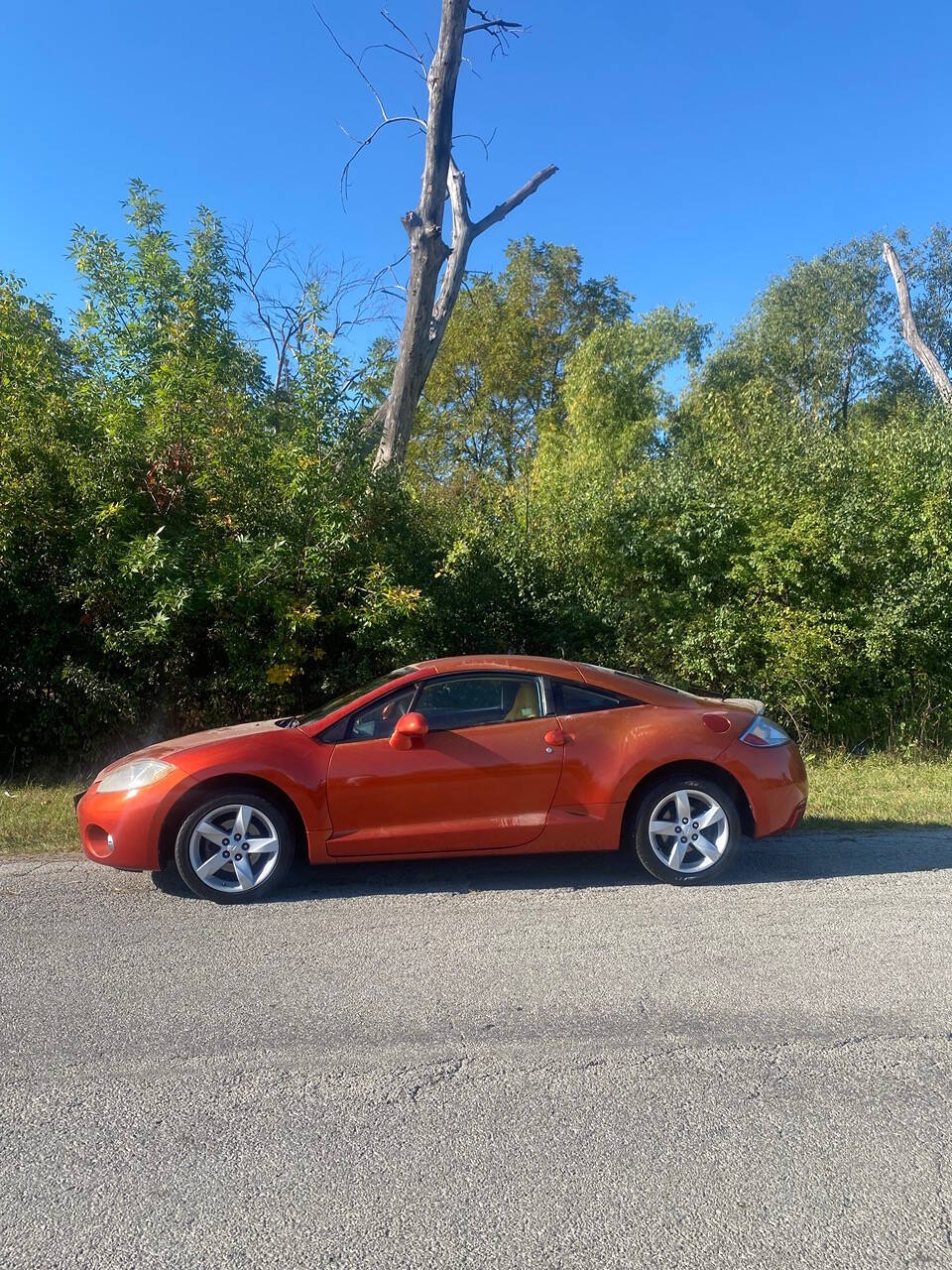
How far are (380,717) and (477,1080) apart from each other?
2.74 metres

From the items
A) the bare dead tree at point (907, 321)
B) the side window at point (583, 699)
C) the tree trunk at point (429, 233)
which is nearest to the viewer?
the side window at point (583, 699)

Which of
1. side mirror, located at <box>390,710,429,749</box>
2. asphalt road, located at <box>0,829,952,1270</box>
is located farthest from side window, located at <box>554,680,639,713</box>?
asphalt road, located at <box>0,829,952,1270</box>

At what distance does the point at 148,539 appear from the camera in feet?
27.3

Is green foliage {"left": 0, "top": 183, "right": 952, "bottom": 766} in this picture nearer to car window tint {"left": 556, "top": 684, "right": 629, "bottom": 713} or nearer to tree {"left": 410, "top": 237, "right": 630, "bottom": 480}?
car window tint {"left": 556, "top": 684, "right": 629, "bottom": 713}

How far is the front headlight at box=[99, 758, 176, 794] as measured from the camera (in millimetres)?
5453

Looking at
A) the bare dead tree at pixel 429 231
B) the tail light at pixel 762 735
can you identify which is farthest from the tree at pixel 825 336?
the tail light at pixel 762 735

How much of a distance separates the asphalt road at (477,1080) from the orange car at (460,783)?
32 centimetres

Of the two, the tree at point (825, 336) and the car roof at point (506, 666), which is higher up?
the tree at point (825, 336)

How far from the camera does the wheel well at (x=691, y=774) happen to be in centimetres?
580

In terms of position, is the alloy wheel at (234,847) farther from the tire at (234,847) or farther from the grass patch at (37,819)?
the grass patch at (37,819)

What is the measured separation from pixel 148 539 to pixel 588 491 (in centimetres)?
536

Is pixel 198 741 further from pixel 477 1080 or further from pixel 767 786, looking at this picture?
pixel 767 786

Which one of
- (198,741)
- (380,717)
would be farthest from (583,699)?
(198,741)

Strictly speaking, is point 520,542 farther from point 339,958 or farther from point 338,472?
point 339,958
